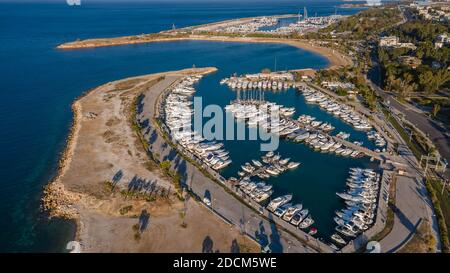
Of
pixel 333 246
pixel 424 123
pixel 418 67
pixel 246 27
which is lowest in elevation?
pixel 333 246

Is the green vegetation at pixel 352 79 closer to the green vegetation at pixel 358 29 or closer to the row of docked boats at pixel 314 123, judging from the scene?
the row of docked boats at pixel 314 123

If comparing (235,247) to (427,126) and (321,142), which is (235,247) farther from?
(427,126)

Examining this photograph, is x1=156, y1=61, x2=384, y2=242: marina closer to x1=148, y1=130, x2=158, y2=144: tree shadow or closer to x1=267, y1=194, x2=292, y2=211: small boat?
x1=267, y1=194, x2=292, y2=211: small boat

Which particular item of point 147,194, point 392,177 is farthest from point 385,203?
point 147,194

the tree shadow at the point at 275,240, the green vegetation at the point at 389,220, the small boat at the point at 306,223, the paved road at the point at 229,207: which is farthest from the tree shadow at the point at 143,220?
the green vegetation at the point at 389,220

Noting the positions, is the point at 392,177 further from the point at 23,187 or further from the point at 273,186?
the point at 23,187

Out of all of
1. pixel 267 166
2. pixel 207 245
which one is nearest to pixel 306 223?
pixel 207 245

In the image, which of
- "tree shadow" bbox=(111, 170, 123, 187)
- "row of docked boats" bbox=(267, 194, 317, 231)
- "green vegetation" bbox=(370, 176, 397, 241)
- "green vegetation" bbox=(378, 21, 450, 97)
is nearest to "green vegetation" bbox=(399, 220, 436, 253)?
"green vegetation" bbox=(370, 176, 397, 241)
